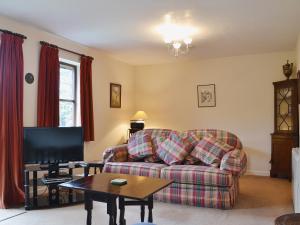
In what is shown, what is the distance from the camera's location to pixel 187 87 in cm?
634

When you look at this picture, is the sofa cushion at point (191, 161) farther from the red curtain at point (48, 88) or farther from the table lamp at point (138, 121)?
the table lamp at point (138, 121)

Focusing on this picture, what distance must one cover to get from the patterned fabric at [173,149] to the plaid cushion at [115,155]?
1.83ft

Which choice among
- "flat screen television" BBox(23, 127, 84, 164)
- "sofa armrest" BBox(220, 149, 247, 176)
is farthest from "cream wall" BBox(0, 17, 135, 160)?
"sofa armrest" BBox(220, 149, 247, 176)

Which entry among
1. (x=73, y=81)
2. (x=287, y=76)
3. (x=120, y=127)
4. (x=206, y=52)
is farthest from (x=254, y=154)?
(x=73, y=81)

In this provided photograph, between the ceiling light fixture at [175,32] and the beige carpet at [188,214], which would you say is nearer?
the beige carpet at [188,214]

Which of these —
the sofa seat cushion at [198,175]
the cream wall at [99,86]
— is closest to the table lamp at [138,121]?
→ the cream wall at [99,86]

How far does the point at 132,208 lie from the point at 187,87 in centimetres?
345

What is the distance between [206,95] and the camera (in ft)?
20.1

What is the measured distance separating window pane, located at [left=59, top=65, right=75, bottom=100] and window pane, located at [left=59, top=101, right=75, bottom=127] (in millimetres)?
121

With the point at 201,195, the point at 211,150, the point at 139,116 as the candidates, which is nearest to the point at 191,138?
the point at 211,150

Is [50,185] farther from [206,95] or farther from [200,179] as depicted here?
[206,95]

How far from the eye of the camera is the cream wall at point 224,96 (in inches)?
220

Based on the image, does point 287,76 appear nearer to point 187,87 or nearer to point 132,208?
point 187,87

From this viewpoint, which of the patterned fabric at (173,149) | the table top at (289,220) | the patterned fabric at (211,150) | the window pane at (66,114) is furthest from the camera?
the window pane at (66,114)
